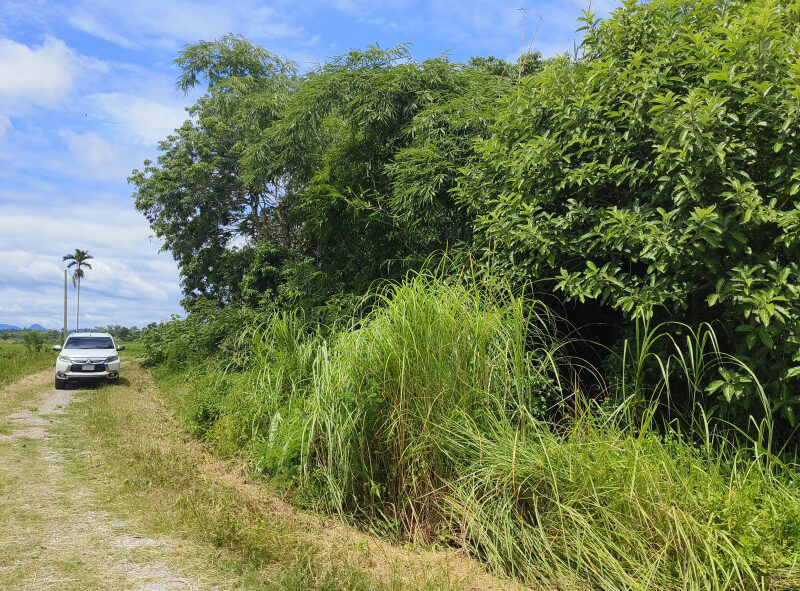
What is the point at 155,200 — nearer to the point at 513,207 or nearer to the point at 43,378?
the point at 43,378

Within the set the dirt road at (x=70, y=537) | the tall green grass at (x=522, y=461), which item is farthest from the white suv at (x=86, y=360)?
the tall green grass at (x=522, y=461)

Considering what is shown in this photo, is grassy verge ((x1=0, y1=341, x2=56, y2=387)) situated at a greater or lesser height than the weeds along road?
greater

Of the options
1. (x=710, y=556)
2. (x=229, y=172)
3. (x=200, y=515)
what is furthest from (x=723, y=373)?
(x=229, y=172)

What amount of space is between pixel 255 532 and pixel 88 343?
42.2 ft

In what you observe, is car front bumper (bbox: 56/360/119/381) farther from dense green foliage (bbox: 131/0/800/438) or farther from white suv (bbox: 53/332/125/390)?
dense green foliage (bbox: 131/0/800/438)

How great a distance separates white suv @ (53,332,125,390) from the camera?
13.7 metres

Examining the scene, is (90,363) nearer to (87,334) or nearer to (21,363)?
(87,334)

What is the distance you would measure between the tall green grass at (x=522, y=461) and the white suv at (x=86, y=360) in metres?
9.84

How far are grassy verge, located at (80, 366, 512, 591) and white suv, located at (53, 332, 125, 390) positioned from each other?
7762 mm

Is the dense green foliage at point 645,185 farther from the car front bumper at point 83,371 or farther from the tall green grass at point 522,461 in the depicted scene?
the car front bumper at point 83,371

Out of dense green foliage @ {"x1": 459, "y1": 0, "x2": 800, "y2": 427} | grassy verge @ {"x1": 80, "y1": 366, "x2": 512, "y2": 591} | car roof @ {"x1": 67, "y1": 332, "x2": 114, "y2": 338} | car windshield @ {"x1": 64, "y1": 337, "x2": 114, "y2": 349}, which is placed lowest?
grassy verge @ {"x1": 80, "y1": 366, "x2": 512, "y2": 591}

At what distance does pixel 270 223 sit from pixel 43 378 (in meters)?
9.12

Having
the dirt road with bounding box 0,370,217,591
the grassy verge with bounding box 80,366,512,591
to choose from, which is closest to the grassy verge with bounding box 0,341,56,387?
the dirt road with bounding box 0,370,217,591

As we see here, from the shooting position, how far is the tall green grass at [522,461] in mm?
3457
